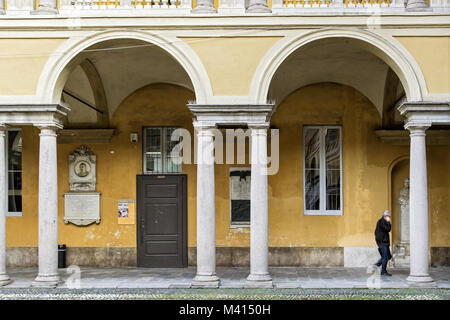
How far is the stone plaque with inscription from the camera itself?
14.4 m

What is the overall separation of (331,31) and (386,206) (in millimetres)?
4994

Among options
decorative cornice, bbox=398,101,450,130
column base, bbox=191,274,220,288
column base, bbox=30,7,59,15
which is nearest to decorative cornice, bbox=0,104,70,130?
column base, bbox=30,7,59,15

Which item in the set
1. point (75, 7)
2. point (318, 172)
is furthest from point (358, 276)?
point (75, 7)

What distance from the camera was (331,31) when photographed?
445 inches

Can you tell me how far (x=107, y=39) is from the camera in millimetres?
11461

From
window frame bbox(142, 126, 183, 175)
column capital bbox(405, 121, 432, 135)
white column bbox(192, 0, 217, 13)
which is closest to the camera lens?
column capital bbox(405, 121, 432, 135)

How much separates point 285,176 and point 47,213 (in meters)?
5.94

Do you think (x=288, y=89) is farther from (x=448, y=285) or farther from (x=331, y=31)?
(x=448, y=285)

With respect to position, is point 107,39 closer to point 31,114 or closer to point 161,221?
point 31,114

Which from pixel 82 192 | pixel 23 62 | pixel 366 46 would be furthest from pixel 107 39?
pixel 366 46

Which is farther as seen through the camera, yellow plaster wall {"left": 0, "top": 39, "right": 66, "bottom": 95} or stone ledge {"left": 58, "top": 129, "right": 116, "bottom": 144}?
stone ledge {"left": 58, "top": 129, "right": 116, "bottom": 144}

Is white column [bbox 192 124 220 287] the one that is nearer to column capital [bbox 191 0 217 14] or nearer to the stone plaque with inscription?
column capital [bbox 191 0 217 14]

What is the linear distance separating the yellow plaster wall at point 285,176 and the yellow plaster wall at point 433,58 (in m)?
3.07

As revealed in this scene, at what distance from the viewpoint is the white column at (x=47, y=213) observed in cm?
1137
